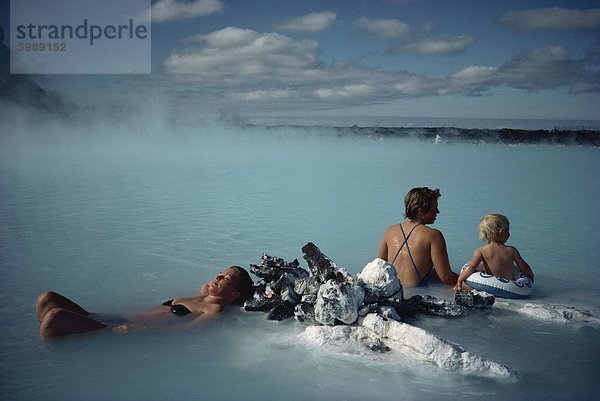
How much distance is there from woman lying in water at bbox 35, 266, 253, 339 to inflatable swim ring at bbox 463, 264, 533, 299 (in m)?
2.23

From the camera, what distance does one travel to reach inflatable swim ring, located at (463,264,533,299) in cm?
510

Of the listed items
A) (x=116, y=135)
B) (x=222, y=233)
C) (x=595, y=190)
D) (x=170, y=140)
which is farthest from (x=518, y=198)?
(x=116, y=135)

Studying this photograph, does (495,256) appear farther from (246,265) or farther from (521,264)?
(246,265)

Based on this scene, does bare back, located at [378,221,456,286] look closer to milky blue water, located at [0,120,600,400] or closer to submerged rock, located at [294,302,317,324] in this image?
milky blue water, located at [0,120,600,400]

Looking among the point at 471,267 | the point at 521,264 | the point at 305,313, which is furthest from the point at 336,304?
the point at 521,264

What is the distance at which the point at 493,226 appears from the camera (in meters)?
5.15

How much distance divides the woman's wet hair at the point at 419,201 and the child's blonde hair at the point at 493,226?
56 centimetres

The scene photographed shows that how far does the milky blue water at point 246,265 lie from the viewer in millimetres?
3484

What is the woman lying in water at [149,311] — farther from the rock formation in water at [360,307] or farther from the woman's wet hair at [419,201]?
the woman's wet hair at [419,201]

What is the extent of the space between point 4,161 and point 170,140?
29.3 meters

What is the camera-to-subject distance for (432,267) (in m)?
5.53

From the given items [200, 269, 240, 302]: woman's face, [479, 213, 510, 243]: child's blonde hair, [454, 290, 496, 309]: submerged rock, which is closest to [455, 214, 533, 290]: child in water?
[479, 213, 510, 243]: child's blonde hair

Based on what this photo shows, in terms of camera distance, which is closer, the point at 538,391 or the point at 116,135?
the point at 538,391

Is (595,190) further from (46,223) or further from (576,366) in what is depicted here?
(46,223)
